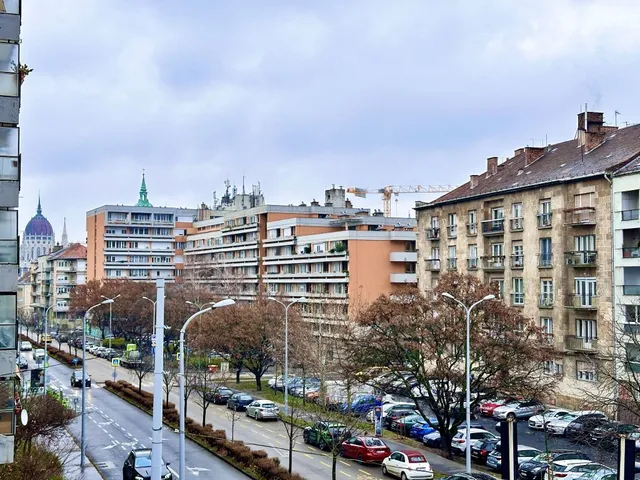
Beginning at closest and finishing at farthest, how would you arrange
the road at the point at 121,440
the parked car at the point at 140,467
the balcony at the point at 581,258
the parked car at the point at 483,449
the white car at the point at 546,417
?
the parked car at the point at 140,467
the road at the point at 121,440
the parked car at the point at 483,449
the white car at the point at 546,417
the balcony at the point at 581,258

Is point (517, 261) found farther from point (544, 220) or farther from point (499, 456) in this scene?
point (499, 456)

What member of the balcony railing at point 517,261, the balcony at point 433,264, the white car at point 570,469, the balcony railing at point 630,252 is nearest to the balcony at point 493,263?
the balcony railing at point 517,261

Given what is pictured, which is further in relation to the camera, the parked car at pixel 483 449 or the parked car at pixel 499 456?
the parked car at pixel 483 449

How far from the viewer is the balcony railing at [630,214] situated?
5016cm

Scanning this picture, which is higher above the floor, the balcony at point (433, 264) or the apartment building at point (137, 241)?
the apartment building at point (137, 241)

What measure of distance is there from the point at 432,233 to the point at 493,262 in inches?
375

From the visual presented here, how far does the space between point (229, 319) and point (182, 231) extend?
83.8m

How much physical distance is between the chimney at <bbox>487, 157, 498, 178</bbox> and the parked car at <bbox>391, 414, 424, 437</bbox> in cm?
2691

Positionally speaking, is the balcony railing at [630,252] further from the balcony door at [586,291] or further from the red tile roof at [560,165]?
the red tile roof at [560,165]

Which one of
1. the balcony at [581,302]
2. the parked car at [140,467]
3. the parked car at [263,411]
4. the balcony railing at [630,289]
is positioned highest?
the balcony railing at [630,289]

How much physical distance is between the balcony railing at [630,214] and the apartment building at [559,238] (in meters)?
1.17

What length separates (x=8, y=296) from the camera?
2488 centimetres

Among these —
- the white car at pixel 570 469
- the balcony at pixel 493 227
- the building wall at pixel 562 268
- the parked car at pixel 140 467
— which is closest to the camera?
the white car at pixel 570 469

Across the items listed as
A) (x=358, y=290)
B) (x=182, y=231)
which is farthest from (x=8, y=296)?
(x=182, y=231)
